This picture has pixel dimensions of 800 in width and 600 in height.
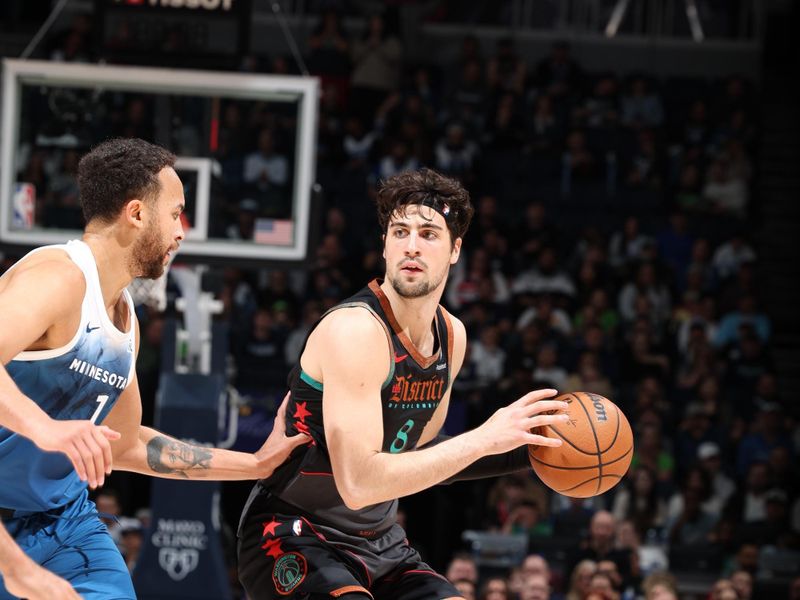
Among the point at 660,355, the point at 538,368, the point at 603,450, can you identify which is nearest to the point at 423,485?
the point at 603,450

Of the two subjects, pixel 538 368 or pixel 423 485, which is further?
pixel 538 368

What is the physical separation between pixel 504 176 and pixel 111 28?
6490 millimetres

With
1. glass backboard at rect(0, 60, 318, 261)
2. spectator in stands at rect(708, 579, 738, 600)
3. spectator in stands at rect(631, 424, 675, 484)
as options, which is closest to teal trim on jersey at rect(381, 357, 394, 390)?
glass backboard at rect(0, 60, 318, 261)

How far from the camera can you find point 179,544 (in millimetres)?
8453

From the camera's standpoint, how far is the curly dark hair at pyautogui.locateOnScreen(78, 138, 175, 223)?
3.81m

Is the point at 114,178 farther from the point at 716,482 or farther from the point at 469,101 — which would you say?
the point at 469,101

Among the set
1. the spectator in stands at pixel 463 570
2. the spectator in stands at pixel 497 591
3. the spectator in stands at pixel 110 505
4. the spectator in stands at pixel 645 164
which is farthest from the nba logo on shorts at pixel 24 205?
the spectator in stands at pixel 645 164

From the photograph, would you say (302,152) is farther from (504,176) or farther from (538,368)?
(504,176)

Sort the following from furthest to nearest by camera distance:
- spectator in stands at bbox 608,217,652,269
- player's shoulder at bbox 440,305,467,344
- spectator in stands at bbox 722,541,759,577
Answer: spectator in stands at bbox 608,217,652,269 < spectator in stands at bbox 722,541,759,577 < player's shoulder at bbox 440,305,467,344

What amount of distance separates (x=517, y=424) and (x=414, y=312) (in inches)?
25.9

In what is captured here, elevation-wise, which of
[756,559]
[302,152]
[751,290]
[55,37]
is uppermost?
[55,37]

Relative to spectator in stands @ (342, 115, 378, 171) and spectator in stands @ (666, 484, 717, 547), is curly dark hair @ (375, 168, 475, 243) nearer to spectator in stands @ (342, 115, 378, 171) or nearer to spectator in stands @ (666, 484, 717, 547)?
spectator in stands @ (666, 484, 717, 547)

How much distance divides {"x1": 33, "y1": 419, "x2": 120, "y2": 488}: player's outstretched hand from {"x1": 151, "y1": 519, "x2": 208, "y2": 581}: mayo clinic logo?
5.47m

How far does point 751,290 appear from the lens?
41.7 feet
